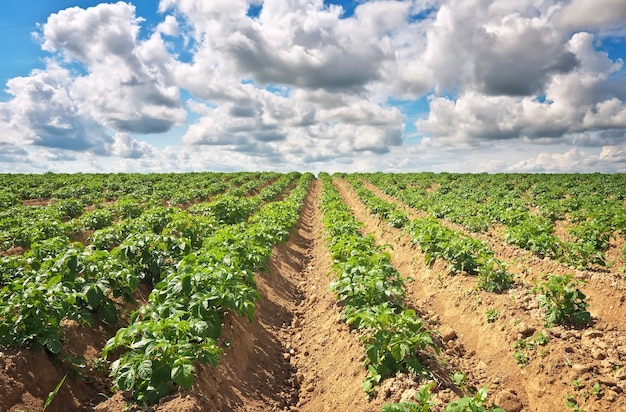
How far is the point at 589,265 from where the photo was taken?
9953 mm

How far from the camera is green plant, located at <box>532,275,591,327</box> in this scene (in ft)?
20.1

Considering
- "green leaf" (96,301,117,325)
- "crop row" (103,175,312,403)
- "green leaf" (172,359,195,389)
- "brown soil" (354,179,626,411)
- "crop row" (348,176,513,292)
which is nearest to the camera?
"green leaf" (172,359,195,389)

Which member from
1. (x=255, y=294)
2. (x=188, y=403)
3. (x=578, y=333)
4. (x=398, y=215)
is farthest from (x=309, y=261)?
(x=188, y=403)

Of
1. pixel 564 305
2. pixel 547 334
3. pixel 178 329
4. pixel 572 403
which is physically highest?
pixel 178 329

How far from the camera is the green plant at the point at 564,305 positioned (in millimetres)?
6141

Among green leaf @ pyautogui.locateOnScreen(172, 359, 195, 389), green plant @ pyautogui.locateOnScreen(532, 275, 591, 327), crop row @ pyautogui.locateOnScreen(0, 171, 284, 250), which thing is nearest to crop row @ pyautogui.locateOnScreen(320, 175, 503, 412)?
green leaf @ pyautogui.locateOnScreen(172, 359, 195, 389)

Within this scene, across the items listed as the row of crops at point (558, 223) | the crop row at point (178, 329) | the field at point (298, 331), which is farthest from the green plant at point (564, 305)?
the crop row at point (178, 329)

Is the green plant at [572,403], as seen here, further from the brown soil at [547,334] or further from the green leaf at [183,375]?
the green leaf at [183,375]

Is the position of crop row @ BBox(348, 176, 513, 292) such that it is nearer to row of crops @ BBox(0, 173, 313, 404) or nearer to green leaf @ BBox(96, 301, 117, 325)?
row of crops @ BBox(0, 173, 313, 404)

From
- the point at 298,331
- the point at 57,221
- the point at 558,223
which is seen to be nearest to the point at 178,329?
the point at 298,331

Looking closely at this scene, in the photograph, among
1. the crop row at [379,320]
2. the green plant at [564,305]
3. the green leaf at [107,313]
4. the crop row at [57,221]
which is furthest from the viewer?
the crop row at [57,221]

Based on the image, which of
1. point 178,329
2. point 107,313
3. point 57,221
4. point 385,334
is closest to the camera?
point 178,329

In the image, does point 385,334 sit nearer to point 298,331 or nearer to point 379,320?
point 379,320

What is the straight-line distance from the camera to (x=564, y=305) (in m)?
6.25
